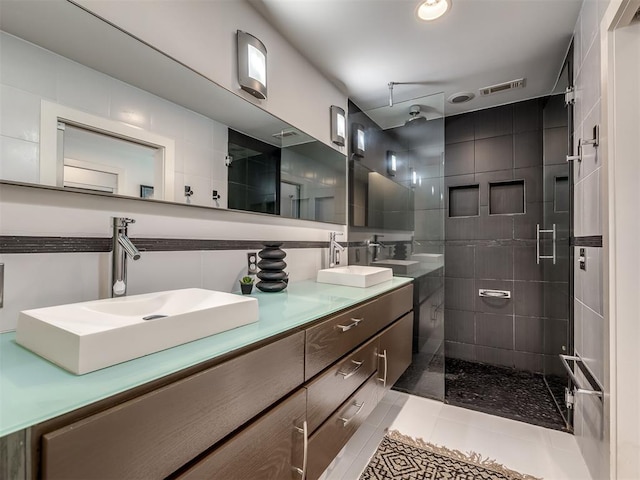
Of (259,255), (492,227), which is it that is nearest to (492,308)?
(492,227)

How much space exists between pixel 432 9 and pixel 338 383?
72.5 inches

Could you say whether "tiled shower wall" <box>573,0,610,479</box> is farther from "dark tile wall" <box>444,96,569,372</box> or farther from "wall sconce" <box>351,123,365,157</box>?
"wall sconce" <box>351,123,365,157</box>

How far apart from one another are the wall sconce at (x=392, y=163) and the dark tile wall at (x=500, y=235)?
0.70 metres

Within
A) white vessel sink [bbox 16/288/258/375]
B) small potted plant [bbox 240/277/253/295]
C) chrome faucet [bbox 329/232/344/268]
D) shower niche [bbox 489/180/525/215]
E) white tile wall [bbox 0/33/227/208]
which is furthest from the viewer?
shower niche [bbox 489/180/525/215]

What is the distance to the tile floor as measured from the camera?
4.93 feet

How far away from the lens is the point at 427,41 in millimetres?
1767

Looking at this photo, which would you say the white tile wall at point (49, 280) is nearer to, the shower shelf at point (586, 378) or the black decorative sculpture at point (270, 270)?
the black decorative sculpture at point (270, 270)

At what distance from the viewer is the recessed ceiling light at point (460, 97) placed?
2449mm

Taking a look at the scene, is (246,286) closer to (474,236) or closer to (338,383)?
(338,383)

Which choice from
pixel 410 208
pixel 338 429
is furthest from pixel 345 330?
pixel 410 208

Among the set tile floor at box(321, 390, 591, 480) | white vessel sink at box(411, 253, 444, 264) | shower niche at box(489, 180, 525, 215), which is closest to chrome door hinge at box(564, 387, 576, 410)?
tile floor at box(321, 390, 591, 480)

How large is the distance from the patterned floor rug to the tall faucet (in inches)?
53.8

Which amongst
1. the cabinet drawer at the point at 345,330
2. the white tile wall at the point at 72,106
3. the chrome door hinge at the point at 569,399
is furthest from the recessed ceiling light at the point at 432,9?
the chrome door hinge at the point at 569,399

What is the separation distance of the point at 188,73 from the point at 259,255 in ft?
2.71
